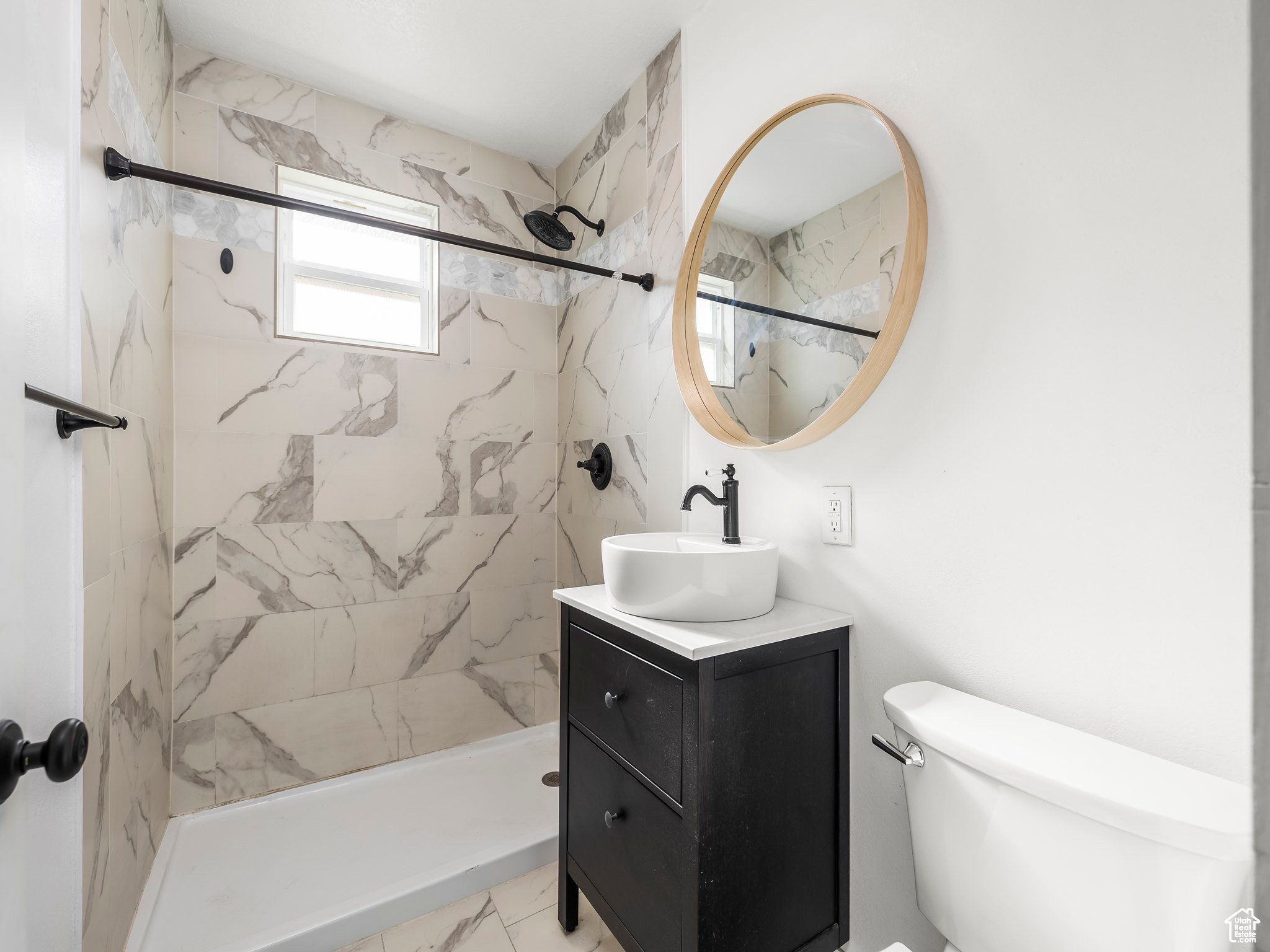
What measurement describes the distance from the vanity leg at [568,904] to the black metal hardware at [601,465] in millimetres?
1219

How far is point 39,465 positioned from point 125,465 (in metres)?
0.63

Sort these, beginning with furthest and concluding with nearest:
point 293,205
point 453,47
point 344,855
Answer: point 453,47 < point 344,855 < point 293,205

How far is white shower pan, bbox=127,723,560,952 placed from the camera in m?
1.45

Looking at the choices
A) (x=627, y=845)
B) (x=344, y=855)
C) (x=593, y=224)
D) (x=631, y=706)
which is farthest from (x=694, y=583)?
(x=593, y=224)

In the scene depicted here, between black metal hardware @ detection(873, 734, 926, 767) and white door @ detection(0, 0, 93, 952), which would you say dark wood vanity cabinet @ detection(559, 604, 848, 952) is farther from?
white door @ detection(0, 0, 93, 952)

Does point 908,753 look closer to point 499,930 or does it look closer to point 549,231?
point 499,930

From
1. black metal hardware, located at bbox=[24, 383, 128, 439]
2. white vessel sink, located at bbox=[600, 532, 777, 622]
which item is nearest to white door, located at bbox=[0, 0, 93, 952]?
black metal hardware, located at bbox=[24, 383, 128, 439]

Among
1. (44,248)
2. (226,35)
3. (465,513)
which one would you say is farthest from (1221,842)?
(226,35)

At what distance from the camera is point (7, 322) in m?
0.57

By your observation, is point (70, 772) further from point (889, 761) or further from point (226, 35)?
point (226, 35)

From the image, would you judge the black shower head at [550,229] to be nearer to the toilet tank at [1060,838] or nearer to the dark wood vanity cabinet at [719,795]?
the dark wood vanity cabinet at [719,795]

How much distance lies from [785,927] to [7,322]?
149cm

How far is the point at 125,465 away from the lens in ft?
4.41

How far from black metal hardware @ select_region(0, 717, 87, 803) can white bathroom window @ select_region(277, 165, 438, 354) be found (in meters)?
1.74
